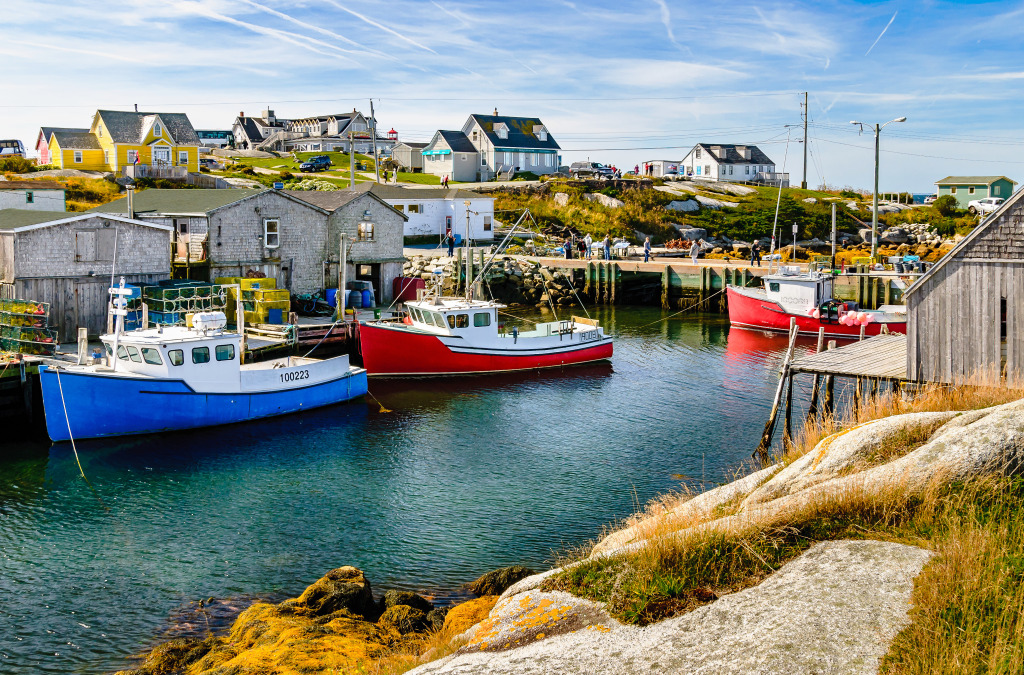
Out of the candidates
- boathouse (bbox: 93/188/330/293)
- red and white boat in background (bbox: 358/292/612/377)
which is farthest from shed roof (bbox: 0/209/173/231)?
red and white boat in background (bbox: 358/292/612/377)

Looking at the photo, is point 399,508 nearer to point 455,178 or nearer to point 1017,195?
point 1017,195

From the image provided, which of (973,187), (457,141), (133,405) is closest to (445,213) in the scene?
(457,141)

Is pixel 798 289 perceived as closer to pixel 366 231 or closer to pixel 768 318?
pixel 768 318

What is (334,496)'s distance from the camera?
66.8 feet

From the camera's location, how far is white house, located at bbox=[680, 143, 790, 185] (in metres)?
101

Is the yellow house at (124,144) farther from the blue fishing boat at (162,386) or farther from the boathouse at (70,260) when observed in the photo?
the blue fishing boat at (162,386)

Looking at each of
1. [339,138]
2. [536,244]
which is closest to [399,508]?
[536,244]

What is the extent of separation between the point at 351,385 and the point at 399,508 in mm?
10367

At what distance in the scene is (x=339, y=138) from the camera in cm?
10556

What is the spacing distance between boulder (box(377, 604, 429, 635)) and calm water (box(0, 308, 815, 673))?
160 centimetres

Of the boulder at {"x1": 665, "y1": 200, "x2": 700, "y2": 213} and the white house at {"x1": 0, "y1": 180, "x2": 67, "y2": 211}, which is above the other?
the boulder at {"x1": 665, "y1": 200, "x2": 700, "y2": 213}

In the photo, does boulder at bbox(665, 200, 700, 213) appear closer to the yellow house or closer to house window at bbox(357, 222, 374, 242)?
house window at bbox(357, 222, 374, 242)

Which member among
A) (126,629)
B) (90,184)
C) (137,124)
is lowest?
(126,629)

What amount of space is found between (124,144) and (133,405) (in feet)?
177
